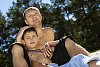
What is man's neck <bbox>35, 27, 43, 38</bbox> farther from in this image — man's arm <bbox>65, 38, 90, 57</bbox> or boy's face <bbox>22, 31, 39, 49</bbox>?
man's arm <bbox>65, 38, 90, 57</bbox>

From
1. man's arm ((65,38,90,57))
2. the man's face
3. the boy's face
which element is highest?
the man's face

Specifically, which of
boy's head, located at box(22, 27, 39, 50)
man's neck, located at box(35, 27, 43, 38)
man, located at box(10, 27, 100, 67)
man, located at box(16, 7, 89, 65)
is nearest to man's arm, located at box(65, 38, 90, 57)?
man, located at box(16, 7, 89, 65)

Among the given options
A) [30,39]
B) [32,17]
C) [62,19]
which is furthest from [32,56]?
[62,19]

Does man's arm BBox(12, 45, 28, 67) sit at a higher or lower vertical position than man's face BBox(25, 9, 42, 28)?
lower

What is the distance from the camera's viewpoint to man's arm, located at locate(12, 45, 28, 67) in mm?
2510

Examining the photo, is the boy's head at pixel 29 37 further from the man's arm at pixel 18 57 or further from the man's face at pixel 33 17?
the man's face at pixel 33 17

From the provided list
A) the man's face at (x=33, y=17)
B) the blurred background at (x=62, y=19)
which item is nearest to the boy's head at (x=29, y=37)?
the man's face at (x=33, y=17)

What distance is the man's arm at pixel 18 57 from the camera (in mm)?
2510

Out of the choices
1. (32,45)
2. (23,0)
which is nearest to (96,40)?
(23,0)

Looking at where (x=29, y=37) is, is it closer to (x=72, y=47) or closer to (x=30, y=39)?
(x=30, y=39)

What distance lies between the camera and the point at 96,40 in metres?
28.1

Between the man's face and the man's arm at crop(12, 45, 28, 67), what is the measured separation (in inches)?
27.0

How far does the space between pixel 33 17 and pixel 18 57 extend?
0.80 m

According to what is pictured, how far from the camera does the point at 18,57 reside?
8.38 feet
